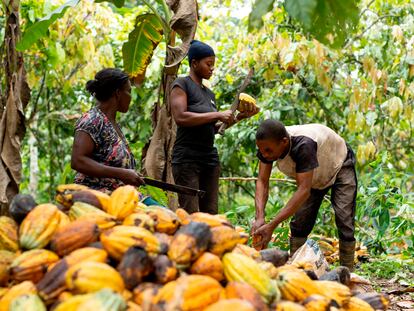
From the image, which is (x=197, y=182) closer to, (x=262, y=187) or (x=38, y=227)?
(x=262, y=187)

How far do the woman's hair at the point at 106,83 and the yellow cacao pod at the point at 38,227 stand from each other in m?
1.45

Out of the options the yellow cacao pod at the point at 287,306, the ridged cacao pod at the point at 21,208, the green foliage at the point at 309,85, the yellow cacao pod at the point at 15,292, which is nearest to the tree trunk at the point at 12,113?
the green foliage at the point at 309,85

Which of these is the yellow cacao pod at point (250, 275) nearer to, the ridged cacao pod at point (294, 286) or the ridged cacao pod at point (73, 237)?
the ridged cacao pod at point (294, 286)

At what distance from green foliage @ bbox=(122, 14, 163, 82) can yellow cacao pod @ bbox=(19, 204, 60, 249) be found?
9.40 feet

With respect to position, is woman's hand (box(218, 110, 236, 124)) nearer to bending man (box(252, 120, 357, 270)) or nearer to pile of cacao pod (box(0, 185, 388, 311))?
bending man (box(252, 120, 357, 270))

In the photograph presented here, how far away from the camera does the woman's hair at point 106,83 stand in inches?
126

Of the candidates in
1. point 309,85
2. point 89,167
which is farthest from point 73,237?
point 309,85

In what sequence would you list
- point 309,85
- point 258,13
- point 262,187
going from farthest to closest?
point 309,85 → point 262,187 → point 258,13

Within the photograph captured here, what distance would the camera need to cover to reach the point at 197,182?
3770 mm

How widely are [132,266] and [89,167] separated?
1.46 metres

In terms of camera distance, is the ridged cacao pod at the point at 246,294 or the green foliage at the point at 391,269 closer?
the ridged cacao pod at the point at 246,294

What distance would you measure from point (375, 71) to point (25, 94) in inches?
141

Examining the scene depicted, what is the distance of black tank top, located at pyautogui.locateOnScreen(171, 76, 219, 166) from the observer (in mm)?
3764

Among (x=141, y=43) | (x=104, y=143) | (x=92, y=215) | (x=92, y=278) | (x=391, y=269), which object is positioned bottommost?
(x=391, y=269)
